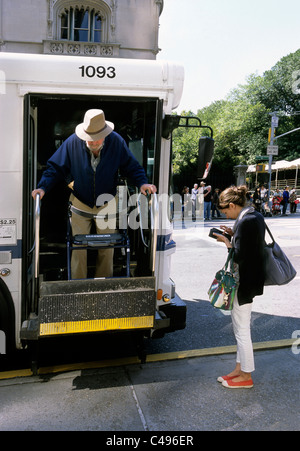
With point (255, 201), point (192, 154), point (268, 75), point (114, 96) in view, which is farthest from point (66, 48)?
point (268, 75)

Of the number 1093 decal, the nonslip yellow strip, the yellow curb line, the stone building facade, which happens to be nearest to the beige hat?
the number 1093 decal

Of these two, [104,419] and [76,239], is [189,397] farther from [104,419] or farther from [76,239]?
[76,239]

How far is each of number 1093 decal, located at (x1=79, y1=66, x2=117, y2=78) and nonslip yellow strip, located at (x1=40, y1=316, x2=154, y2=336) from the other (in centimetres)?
215

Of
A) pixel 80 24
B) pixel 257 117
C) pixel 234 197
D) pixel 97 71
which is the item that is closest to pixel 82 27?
pixel 80 24

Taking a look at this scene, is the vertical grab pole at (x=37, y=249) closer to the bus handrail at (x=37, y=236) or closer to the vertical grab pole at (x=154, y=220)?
the bus handrail at (x=37, y=236)

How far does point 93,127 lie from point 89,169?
0.42 m

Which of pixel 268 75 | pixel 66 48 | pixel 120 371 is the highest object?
pixel 268 75

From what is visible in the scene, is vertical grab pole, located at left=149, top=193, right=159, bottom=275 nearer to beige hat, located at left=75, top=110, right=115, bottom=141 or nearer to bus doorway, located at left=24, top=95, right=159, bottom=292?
bus doorway, located at left=24, top=95, right=159, bottom=292

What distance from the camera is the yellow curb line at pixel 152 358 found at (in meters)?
3.63

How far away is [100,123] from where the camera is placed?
11.2 ft

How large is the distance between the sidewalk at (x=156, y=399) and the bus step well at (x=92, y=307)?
60cm

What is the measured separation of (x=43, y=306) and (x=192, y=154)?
82.9 ft

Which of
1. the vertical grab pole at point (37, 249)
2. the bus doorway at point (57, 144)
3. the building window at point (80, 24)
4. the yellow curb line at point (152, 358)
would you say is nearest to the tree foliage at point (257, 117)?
the building window at point (80, 24)
